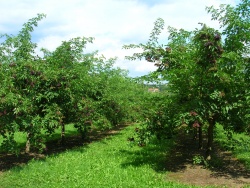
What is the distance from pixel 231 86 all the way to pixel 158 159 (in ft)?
12.1

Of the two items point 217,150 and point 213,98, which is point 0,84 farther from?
point 217,150

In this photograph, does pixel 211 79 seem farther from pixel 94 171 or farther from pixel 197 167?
pixel 94 171

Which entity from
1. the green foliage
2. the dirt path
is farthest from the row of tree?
the green foliage

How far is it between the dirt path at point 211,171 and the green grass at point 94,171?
410mm

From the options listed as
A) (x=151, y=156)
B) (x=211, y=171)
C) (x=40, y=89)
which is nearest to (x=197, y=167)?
(x=211, y=171)

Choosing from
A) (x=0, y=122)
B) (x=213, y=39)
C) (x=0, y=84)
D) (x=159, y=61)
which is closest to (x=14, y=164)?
(x=0, y=122)

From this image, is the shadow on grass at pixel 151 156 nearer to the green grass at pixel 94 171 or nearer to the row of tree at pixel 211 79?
the green grass at pixel 94 171

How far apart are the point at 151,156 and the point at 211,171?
265 centimetres

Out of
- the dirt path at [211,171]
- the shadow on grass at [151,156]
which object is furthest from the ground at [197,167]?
the shadow on grass at [151,156]

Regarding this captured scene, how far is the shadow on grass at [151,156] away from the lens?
920 cm

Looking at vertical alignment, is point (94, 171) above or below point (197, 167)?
below

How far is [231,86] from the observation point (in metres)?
7.86

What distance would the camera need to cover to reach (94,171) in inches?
334

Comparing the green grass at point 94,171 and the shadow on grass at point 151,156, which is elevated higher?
the shadow on grass at point 151,156
